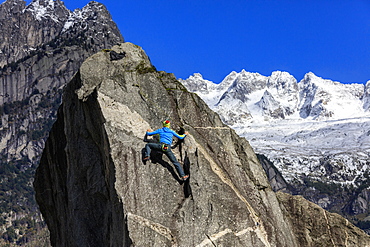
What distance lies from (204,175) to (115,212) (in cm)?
472

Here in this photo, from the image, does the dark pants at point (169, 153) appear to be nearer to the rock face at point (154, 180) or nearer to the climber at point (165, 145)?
the climber at point (165, 145)

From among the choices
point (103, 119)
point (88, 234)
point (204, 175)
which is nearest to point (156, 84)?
point (103, 119)

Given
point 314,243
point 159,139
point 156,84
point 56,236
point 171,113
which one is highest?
point 156,84

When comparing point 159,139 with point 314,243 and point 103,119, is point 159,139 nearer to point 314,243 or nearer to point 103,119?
point 103,119

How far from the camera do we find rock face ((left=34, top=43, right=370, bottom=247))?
20609 mm

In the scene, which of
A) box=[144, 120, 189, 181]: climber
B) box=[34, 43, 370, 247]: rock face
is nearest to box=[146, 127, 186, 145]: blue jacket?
box=[144, 120, 189, 181]: climber

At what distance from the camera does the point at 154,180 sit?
21406 millimetres

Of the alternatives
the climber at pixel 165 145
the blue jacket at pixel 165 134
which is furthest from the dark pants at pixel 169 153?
the blue jacket at pixel 165 134

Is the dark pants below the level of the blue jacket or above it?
below

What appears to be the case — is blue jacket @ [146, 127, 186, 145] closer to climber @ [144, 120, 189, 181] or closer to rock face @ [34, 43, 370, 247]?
climber @ [144, 120, 189, 181]

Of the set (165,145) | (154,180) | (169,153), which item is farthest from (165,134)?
(154,180)

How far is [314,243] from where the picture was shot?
1064 inches

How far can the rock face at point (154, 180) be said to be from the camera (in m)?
20.6

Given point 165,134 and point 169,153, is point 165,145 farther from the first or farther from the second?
point 165,134
